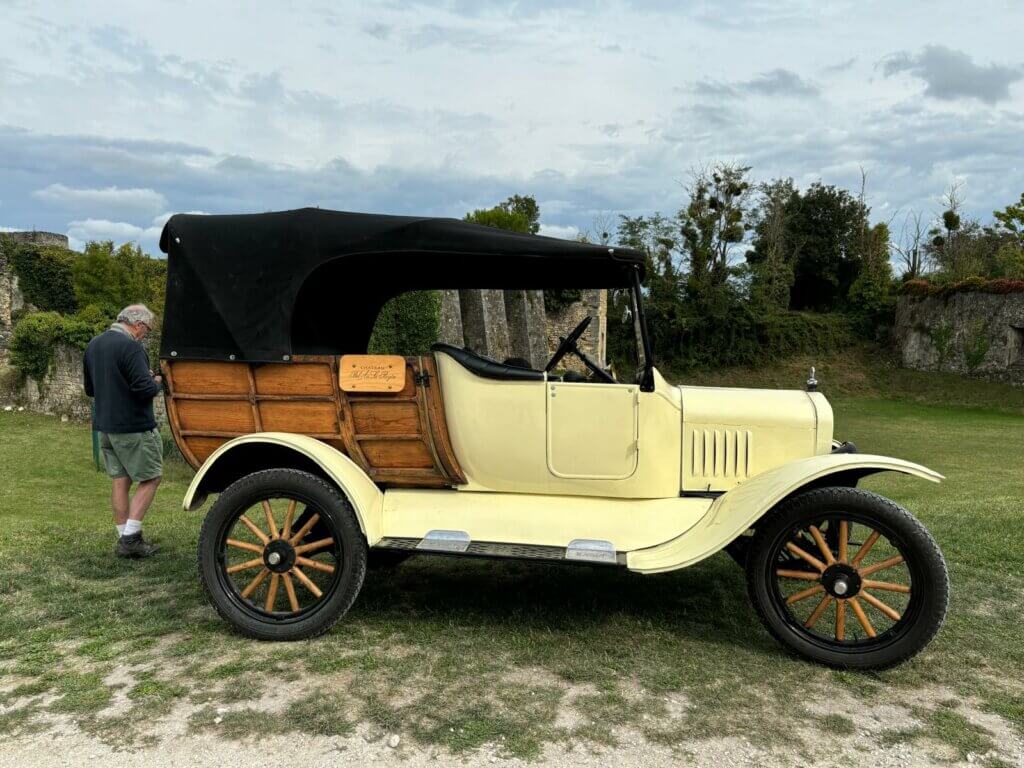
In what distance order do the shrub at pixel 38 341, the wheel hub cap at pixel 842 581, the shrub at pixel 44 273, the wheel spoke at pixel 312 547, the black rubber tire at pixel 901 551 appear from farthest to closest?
the shrub at pixel 44 273, the shrub at pixel 38 341, the wheel spoke at pixel 312 547, the wheel hub cap at pixel 842 581, the black rubber tire at pixel 901 551

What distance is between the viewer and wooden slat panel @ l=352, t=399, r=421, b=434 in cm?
359

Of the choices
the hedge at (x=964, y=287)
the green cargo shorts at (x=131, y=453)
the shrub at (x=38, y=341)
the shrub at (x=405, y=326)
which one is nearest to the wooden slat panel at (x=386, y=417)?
the green cargo shorts at (x=131, y=453)

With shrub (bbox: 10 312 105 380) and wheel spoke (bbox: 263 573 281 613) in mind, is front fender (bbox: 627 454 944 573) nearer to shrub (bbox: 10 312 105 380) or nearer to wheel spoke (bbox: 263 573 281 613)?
wheel spoke (bbox: 263 573 281 613)

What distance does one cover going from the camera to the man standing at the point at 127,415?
453 cm

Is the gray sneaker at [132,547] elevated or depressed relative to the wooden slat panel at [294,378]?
depressed

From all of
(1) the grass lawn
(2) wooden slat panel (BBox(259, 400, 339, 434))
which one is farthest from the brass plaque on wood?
(1) the grass lawn

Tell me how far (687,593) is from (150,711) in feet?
9.08

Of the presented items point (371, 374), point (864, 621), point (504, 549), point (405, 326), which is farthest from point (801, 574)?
point (405, 326)

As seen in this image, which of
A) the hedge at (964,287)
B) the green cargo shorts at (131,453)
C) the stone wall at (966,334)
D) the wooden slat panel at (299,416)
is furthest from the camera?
the hedge at (964,287)

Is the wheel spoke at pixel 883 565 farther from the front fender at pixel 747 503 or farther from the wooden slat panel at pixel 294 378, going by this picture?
the wooden slat panel at pixel 294 378

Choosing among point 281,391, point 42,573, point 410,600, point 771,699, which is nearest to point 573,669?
point 771,699

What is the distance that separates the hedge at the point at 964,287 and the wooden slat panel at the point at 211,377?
28.2 m

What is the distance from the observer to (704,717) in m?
2.70

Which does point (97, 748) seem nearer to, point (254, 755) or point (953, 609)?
point (254, 755)
